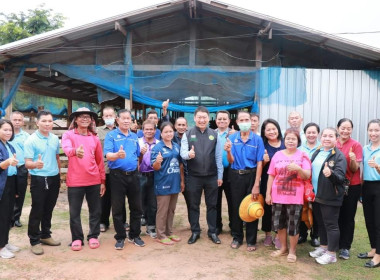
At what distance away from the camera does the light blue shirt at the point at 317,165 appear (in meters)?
3.59

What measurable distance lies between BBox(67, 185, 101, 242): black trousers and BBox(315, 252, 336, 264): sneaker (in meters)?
2.55

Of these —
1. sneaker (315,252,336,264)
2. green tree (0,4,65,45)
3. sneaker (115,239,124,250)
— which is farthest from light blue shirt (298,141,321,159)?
green tree (0,4,65,45)

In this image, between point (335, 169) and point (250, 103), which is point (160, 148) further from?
point (250, 103)

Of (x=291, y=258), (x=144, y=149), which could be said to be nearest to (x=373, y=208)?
(x=291, y=258)

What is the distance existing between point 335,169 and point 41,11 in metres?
19.8

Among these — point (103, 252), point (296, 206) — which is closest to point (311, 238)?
point (296, 206)

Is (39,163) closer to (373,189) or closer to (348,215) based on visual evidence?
(348,215)

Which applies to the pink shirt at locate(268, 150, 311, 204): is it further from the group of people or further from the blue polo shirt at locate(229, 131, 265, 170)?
the blue polo shirt at locate(229, 131, 265, 170)

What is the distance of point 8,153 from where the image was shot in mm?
3590

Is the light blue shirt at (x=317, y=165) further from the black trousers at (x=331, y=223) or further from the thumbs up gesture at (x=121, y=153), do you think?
the thumbs up gesture at (x=121, y=153)

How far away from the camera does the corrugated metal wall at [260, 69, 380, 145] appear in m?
7.13

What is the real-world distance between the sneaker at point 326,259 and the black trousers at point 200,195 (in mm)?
1287

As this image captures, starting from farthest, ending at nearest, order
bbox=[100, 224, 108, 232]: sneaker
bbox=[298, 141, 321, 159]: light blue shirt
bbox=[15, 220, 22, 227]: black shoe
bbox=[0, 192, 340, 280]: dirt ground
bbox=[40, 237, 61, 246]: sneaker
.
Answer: bbox=[15, 220, 22, 227]: black shoe < bbox=[100, 224, 108, 232]: sneaker < bbox=[40, 237, 61, 246]: sneaker < bbox=[298, 141, 321, 159]: light blue shirt < bbox=[0, 192, 340, 280]: dirt ground

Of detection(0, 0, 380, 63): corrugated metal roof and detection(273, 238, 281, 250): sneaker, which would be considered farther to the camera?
detection(0, 0, 380, 63): corrugated metal roof
